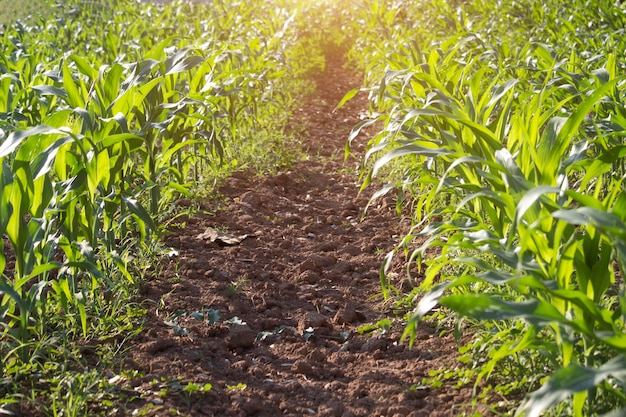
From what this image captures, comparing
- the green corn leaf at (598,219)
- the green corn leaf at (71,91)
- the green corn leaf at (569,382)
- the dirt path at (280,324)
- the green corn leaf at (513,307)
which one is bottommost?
the dirt path at (280,324)

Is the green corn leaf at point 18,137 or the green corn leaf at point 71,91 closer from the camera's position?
the green corn leaf at point 18,137

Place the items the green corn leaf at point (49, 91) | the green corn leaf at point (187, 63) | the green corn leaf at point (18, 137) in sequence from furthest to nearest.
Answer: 1. the green corn leaf at point (187, 63)
2. the green corn leaf at point (49, 91)
3. the green corn leaf at point (18, 137)

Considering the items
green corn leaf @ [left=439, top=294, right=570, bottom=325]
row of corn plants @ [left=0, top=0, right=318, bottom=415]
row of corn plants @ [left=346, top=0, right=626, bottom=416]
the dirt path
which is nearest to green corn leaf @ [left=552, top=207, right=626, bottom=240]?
row of corn plants @ [left=346, top=0, right=626, bottom=416]

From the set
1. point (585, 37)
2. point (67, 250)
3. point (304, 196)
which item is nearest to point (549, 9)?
point (585, 37)

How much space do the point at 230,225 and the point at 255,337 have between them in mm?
1180

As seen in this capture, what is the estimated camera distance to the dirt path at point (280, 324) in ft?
7.78

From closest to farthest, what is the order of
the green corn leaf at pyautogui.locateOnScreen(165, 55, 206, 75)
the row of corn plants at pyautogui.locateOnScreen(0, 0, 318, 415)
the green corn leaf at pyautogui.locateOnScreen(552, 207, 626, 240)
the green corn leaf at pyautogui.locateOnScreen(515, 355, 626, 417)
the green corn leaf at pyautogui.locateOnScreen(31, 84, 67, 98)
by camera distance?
1. the green corn leaf at pyautogui.locateOnScreen(515, 355, 626, 417)
2. the green corn leaf at pyautogui.locateOnScreen(552, 207, 626, 240)
3. the row of corn plants at pyautogui.locateOnScreen(0, 0, 318, 415)
4. the green corn leaf at pyautogui.locateOnScreen(31, 84, 67, 98)
5. the green corn leaf at pyautogui.locateOnScreen(165, 55, 206, 75)

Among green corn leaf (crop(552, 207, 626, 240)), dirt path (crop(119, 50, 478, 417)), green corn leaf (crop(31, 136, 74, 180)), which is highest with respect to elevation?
green corn leaf (crop(31, 136, 74, 180))

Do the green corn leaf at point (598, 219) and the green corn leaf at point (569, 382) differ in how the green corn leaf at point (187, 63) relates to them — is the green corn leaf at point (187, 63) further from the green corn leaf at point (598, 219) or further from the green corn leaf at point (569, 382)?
the green corn leaf at point (569, 382)

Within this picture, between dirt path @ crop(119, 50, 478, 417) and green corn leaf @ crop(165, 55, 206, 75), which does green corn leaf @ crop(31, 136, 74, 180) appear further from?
green corn leaf @ crop(165, 55, 206, 75)

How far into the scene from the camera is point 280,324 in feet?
9.82

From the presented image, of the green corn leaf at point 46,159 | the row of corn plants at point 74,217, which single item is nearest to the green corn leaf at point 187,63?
the row of corn plants at point 74,217

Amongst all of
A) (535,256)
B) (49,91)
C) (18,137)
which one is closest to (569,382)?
(535,256)

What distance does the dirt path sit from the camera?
2371 millimetres
